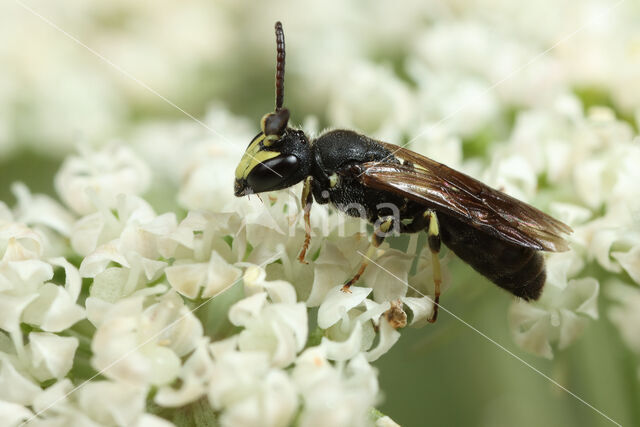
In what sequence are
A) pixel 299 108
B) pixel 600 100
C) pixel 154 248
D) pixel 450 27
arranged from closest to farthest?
pixel 154 248 < pixel 600 100 < pixel 450 27 < pixel 299 108

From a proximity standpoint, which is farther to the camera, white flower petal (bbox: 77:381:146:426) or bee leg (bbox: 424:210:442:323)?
bee leg (bbox: 424:210:442:323)

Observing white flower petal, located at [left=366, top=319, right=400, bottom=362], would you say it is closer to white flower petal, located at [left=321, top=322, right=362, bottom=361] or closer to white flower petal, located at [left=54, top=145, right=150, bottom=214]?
white flower petal, located at [left=321, top=322, right=362, bottom=361]

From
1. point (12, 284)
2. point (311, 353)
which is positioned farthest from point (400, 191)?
point (12, 284)

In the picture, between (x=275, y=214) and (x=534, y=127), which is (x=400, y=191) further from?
(x=534, y=127)

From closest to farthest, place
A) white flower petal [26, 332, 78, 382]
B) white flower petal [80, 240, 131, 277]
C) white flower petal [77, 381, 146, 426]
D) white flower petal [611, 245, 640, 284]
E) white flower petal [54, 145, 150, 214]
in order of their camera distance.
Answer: white flower petal [77, 381, 146, 426], white flower petal [26, 332, 78, 382], white flower petal [80, 240, 131, 277], white flower petal [611, 245, 640, 284], white flower petal [54, 145, 150, 214]

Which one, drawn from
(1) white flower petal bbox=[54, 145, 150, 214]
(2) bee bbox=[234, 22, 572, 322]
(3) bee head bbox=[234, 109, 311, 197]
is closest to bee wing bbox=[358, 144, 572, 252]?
(2) bee bbox=[234, 22, 572, 322]

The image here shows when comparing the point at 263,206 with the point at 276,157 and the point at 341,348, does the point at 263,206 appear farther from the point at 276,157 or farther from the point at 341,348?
the point at 341,348

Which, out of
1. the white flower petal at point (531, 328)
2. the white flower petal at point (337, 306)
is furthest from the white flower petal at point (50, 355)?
the white flower petal at point (531, 328)
